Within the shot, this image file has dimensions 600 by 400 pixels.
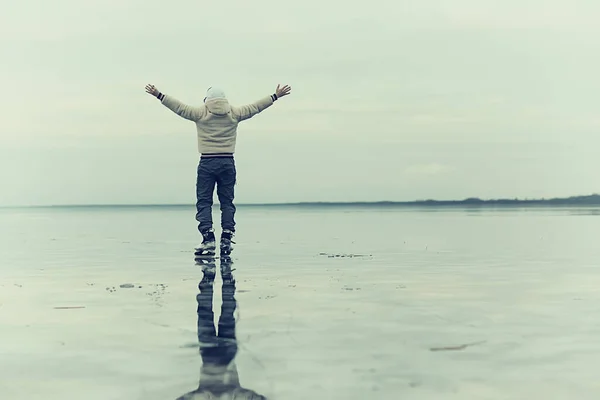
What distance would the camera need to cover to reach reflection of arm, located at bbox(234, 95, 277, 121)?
1505 cm

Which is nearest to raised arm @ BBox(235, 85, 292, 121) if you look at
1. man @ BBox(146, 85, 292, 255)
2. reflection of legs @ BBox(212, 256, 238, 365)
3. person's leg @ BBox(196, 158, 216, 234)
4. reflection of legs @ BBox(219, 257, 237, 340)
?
man @ BBox(146, 85, 292, 255)

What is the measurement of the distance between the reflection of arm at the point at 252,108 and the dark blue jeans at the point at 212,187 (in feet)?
2.51

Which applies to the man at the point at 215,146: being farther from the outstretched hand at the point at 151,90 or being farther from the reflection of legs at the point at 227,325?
the reflection of legs at the point at 227,325

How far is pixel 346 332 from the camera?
269 inches

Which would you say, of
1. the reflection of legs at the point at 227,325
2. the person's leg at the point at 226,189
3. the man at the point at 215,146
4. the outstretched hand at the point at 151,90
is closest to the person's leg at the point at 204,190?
the man at the point at 215,146

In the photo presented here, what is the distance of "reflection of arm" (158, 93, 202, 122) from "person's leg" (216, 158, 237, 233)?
882mm

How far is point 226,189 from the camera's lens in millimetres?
15102

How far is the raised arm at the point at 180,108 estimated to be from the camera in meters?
14.9

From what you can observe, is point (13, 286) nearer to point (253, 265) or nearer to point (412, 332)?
point (253, 265)

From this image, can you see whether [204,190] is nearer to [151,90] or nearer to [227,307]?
[151,90]

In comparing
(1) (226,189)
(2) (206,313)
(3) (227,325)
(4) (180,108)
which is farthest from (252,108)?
(3) (227,325)

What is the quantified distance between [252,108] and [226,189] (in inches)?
57.8

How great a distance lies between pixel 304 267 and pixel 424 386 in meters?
7.89

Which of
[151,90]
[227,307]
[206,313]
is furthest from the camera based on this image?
[151,90]
